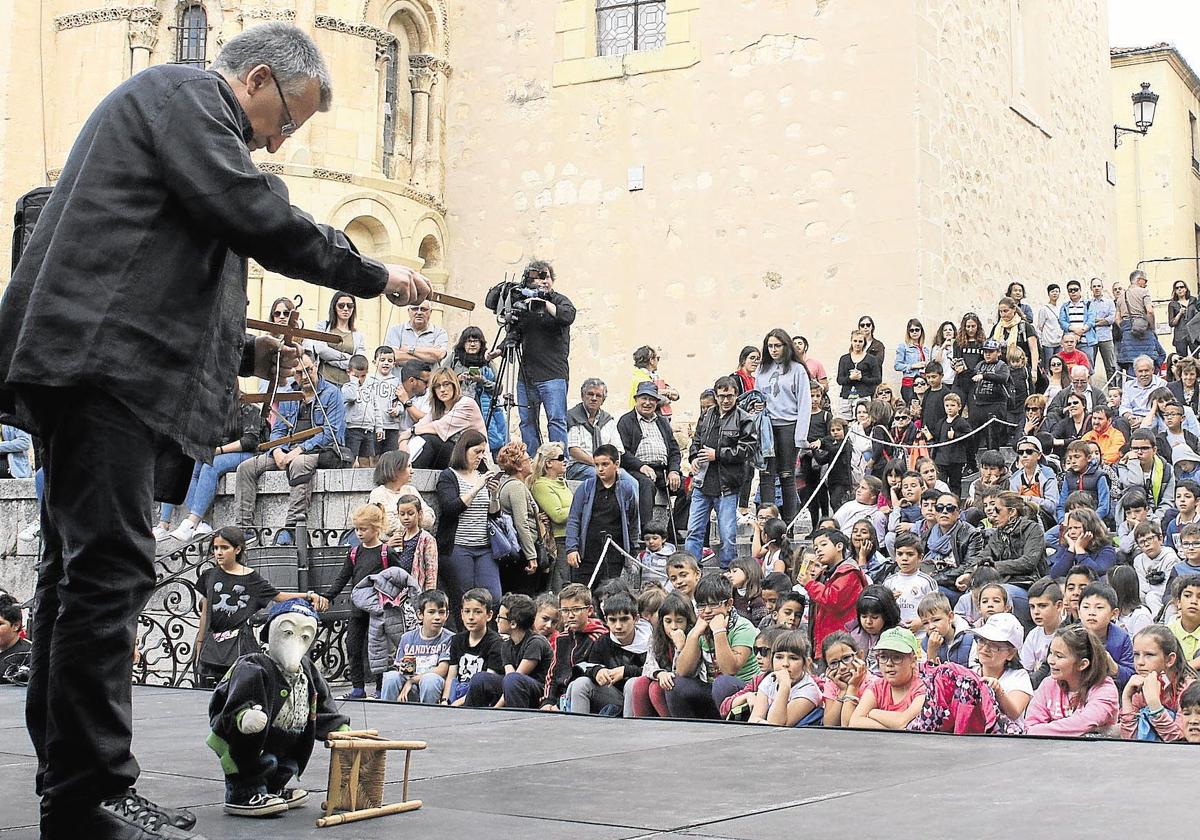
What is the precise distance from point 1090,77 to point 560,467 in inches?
654

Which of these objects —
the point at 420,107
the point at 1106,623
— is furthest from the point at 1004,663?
the point at 420,107

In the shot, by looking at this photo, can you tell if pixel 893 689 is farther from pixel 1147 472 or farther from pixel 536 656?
pixel 1147 472

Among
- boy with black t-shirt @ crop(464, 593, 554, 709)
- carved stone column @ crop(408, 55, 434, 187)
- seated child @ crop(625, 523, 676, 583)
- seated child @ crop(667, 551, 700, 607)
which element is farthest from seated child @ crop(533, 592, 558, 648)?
carved stone column @ crop(408, 55, 434, 187)

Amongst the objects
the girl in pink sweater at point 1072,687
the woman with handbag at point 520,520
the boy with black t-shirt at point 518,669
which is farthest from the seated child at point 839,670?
the woman with handbag at point 520,520

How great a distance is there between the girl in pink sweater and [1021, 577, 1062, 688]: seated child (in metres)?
1.28

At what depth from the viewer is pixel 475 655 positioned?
347 inches

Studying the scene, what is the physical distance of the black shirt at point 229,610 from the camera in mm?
9203

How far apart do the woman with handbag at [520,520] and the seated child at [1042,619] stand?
3967mm

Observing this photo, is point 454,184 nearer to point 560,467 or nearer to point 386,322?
point 386,322

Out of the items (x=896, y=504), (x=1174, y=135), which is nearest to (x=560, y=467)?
(x=896, y=504)

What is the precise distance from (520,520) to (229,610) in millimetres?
2507

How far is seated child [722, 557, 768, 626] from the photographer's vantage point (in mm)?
9875

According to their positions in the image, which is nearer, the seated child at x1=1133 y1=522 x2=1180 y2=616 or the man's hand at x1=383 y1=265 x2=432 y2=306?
the man's hand at x1=383 y1=265 x2=432 y2=306

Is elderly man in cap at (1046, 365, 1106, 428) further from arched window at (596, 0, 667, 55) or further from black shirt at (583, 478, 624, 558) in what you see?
arched window at (596, 0, 667, 55)
